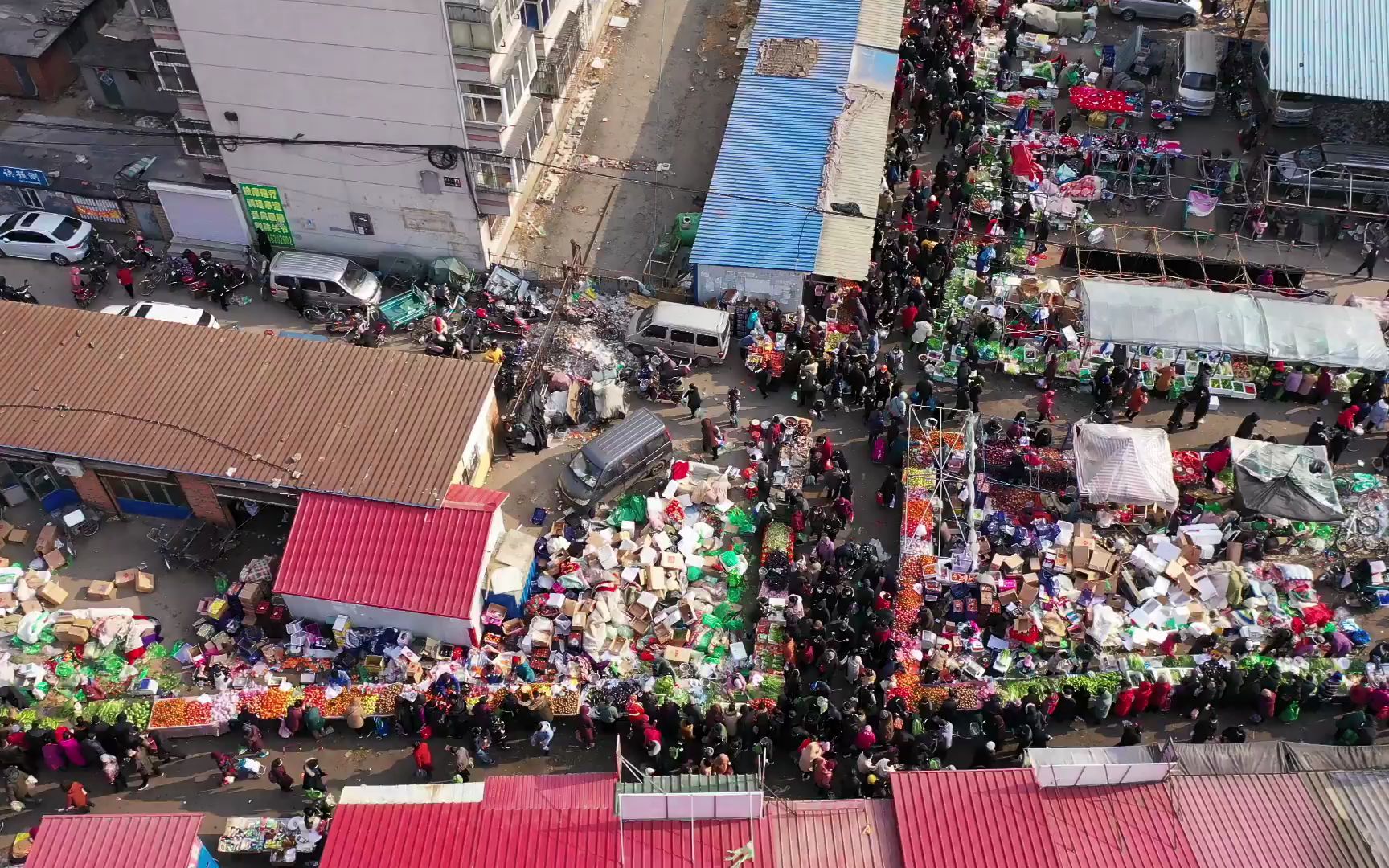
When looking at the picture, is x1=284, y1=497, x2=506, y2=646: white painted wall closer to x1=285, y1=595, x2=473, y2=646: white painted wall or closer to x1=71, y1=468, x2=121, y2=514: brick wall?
x1=285, y1=595, x2=473, y2=646: white painted wall

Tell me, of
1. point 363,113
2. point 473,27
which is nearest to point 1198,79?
point 473,27

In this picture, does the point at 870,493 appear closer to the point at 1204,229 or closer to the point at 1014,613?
the point at 1014,613

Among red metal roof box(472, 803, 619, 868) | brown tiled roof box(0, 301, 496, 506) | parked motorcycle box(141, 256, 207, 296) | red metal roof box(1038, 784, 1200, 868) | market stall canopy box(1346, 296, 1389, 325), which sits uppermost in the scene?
brown tiled roof box(0, 301, 496, 506)

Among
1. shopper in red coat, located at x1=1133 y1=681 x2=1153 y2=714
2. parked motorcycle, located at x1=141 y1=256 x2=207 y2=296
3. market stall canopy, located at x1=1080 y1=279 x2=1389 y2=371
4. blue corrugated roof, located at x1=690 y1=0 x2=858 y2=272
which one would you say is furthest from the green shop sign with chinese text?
shopper in red coat, located at x1=1133 y1=681 x2=1153 y2=714

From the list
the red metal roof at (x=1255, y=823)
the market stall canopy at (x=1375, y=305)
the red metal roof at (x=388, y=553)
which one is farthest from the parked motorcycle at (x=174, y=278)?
the market stall canopy at (x=1375, y=305)

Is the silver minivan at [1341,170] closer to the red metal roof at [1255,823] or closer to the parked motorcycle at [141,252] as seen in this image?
the red metal roof at [1255,823]

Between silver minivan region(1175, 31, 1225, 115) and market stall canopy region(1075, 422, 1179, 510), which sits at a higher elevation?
silver minivan region(1175, 31, 1225, 115)
